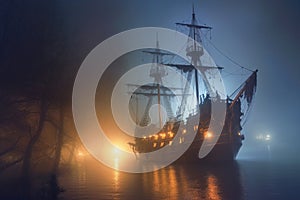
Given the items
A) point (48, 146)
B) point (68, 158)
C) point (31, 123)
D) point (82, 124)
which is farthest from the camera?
point (68, 158)

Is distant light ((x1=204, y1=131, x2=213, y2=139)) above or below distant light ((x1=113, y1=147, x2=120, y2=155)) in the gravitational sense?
above

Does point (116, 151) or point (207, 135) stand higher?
point (207, 135)

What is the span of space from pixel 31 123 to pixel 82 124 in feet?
24.6

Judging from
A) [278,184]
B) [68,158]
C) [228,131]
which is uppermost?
[228,131]

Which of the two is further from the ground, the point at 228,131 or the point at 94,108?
the point at 94,108

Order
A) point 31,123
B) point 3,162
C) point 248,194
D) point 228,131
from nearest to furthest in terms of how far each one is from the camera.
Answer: point 248,194 < point 3,162 < point 31,123 < point 228,131

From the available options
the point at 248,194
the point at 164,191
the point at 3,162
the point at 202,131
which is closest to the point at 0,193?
the point at 3,162

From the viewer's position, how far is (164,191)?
683 inches

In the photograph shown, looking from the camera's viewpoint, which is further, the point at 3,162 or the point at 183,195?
the point at 3,162

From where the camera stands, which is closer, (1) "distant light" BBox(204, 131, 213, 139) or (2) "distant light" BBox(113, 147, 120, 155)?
(1) "distant light" BBox(204, 131, 213, 139)

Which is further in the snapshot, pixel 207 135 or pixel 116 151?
pixel 116 151

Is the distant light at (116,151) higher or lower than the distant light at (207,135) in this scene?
lower

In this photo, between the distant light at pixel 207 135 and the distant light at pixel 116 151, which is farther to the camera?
the distant light at pixel 116 151

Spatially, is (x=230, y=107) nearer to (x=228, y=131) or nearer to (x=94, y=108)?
(x=228, y=131)
